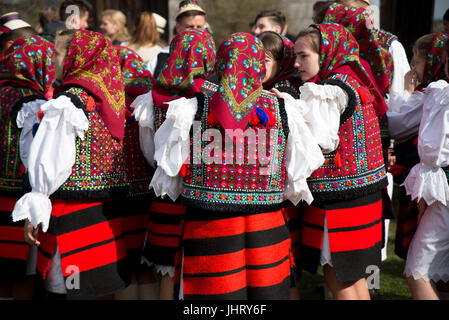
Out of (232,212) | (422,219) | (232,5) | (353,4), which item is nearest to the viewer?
(232,212)

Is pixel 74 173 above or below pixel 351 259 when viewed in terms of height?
above

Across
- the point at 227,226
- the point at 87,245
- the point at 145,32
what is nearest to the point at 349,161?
the point at 227,226

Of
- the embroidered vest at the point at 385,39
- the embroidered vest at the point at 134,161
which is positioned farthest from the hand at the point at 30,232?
the embroidered vest at the point at 385,39

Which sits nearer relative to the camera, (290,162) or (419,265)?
(290,162)

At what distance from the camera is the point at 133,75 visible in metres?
3.24

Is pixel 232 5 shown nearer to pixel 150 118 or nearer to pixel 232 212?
pixel 150 118

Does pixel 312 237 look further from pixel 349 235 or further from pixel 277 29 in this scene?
pixel 277 29

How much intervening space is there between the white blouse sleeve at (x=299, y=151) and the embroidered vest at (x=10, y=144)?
147 cm

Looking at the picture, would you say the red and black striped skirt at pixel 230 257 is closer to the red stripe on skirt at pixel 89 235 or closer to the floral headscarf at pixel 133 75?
the red stripe on skirt at pixel 89 235

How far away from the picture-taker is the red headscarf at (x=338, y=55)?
114 inches

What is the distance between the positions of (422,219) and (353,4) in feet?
5.23

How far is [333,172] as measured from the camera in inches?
114

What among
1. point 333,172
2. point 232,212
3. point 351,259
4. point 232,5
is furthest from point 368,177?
point 232,5

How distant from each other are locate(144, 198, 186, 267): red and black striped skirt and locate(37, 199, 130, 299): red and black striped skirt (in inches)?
8.2
